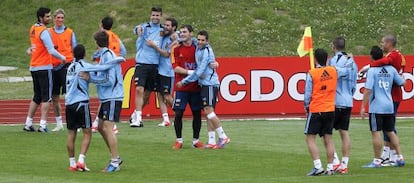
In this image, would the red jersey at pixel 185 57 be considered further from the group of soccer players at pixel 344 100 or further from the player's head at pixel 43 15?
the group of soccer players at pixel 344 100

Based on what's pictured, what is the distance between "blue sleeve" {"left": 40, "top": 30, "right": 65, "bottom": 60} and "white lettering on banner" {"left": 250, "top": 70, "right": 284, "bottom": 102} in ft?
19.6

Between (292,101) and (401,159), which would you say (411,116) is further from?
(401,159)

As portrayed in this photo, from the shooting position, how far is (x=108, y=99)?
1509 centimetres

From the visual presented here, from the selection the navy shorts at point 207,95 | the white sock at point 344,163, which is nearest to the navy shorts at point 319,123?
the white sock at point 344,163

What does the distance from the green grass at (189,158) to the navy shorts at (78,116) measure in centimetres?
61

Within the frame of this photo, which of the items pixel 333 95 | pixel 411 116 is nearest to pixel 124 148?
pixel 333 95

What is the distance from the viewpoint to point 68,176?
1432 cm

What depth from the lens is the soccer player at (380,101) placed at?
15.6 m

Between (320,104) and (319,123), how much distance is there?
25 centimetres

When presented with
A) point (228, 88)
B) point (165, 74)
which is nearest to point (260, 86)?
point (228, 88)

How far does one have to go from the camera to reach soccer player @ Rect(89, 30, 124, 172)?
1491 cm

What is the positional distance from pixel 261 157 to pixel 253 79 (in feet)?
26.7

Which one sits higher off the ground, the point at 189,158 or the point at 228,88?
the point at 228,88

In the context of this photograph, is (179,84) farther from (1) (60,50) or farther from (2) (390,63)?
(2) (390,63)
